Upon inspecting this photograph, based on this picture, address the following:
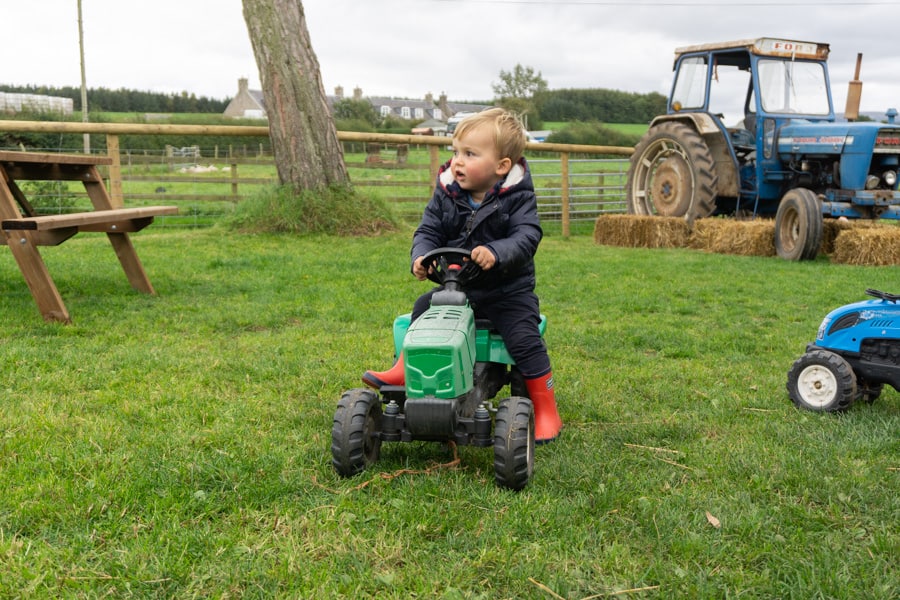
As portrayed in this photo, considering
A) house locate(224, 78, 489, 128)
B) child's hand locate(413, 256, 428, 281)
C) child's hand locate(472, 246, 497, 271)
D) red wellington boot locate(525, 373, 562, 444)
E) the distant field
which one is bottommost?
red wellington boot locate(525, 373, 562, 444)

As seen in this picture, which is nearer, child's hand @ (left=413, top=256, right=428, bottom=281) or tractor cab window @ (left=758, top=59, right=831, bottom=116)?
child's hand @ (left=413, top=256, right=428, bottom=281)

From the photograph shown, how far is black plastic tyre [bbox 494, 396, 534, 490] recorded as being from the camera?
2.72 m

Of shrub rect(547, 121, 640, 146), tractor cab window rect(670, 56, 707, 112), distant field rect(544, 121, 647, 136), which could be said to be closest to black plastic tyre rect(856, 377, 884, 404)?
tractor cab window rect(670, 56, 707, 112)

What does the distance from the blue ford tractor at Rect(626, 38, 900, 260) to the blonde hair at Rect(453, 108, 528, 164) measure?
7.09m

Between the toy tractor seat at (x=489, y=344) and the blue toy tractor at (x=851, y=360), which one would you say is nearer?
the toy tractor seat at (x=489, y=344)

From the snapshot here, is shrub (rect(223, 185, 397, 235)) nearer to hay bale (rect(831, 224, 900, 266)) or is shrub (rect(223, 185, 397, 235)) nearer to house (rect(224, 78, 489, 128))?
hay bale (rect(831, 224, 900, 266))

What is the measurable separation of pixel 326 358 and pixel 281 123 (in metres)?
6.09

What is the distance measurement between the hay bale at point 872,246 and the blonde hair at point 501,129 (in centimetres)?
724

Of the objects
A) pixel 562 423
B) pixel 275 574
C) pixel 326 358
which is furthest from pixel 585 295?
pixel 275 574

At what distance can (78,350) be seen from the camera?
451 cm

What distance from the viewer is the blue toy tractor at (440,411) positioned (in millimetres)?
2766

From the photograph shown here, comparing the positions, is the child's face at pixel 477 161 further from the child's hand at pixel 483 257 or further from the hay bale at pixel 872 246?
the hay bale at pixel 872 246

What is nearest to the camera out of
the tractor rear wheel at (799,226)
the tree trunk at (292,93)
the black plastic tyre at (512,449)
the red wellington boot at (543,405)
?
the black plastic tyre at (512,449)

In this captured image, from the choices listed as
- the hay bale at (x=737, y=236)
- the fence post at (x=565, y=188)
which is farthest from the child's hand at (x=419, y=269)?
the fence post at (x=565, y=188)
